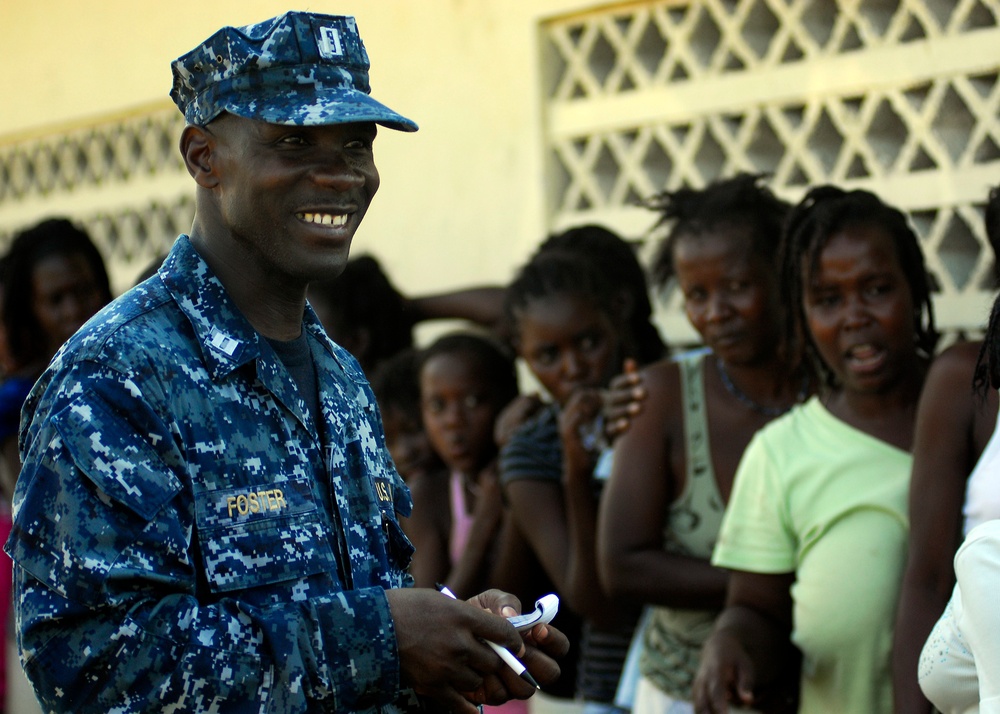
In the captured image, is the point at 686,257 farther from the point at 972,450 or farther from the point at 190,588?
the point at 190,588

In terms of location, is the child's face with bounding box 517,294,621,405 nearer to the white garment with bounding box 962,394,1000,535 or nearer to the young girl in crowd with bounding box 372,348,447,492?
the young girl in crowd with bounding box 372,348,447,492

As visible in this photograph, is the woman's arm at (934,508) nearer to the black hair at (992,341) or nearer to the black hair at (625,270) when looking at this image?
the black hair at (992,341)

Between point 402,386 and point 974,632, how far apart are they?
3.00m

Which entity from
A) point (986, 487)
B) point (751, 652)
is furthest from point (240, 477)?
point (751, 652)

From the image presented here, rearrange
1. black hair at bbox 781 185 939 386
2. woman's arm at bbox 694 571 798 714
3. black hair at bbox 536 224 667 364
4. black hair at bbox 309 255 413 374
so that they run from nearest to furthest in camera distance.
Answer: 1. woman's arm at bbox 694 571 798 714
2. black hair at bbox 781 185 939 386
3. black hair at bbox 536 224 667 364
4. black hair at bbox 309 255 413 374

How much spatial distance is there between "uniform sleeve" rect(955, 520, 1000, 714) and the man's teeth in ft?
3.45

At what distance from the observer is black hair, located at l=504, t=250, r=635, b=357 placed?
412 centimetres

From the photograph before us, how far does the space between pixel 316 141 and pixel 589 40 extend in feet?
10.1

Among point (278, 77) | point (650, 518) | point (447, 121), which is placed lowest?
point (650, 518)

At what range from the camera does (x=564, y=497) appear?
13.0ft

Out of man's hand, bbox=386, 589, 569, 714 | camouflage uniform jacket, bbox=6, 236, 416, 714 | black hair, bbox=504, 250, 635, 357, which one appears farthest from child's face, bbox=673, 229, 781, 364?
man's hand, bbox=386, 589, 569, 714

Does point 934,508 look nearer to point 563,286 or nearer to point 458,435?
point 563,286

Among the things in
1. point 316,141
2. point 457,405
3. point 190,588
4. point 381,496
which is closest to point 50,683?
point 190,588

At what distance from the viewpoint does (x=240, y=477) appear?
6.49ft
